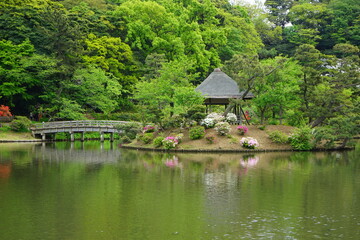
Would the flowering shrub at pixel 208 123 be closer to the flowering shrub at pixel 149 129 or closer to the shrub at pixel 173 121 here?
the shrub at pixel 173 121

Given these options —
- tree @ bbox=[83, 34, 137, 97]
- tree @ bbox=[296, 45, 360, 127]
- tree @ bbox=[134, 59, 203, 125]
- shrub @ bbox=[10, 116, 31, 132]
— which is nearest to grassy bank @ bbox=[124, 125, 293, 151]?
tree @ bbox=[134, 59, 203, 125]

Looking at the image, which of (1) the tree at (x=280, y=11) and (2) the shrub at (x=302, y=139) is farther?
(1) the tree at (x=280, y=11)

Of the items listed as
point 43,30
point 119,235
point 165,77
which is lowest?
point 119,235

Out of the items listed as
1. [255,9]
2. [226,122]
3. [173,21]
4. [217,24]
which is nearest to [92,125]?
[226,122]

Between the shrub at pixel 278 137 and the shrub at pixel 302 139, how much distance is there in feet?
1.48

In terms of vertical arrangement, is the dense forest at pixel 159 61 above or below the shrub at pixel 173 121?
above

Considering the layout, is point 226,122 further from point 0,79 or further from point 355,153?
point 0,79

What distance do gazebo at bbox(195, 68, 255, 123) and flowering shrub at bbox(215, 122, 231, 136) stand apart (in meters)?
4.00

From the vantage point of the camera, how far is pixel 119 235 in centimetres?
1369

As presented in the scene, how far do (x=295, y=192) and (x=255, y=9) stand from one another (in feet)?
254

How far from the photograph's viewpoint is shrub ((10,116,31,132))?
50.0 meters

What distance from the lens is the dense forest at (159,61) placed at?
1618 inches

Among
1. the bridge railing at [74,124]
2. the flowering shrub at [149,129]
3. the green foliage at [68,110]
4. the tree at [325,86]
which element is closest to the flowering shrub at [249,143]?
the tree at [325,86]

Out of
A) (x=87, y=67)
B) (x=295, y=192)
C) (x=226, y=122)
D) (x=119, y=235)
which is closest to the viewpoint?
(x=119, y=235)
